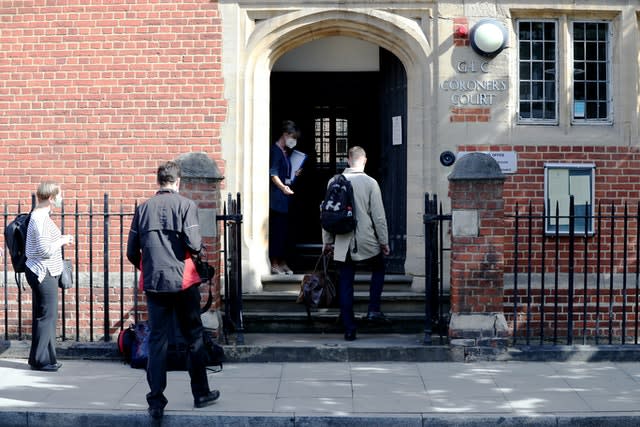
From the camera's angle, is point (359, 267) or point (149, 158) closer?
point (149, 158)

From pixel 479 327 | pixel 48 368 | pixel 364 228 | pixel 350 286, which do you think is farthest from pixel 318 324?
pixel 48 368

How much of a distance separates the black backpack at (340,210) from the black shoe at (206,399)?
2.55m

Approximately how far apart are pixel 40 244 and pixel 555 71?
5813 millimetres

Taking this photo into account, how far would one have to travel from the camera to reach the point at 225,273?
9398mm

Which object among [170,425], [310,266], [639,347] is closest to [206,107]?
[310,266]

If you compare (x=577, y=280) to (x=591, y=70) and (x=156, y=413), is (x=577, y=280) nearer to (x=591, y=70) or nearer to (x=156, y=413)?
(x=591, y=70)

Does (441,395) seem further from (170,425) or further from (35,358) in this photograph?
(35,358)

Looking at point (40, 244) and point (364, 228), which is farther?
point (364, 228)

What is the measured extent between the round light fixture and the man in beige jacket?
189cm

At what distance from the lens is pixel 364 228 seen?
941 cm

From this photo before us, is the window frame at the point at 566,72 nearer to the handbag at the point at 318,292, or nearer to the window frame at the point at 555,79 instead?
the window frame at the point at 555,79

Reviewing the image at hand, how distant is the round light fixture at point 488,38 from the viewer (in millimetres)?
10203

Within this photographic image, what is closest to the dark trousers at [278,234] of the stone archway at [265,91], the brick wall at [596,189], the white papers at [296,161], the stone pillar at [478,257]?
the stone archway at [265,91]

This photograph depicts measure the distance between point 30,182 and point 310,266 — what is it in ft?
11.5
